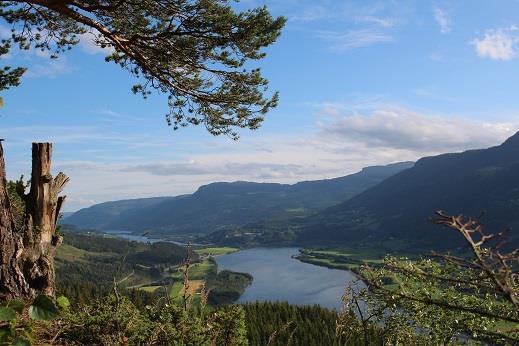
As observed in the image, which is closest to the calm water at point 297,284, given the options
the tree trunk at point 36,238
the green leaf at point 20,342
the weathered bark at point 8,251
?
the tree trunk at point 36,238

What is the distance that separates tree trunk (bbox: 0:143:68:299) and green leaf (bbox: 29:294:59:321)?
32.4 ft

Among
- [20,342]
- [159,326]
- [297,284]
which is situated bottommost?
[297,284]

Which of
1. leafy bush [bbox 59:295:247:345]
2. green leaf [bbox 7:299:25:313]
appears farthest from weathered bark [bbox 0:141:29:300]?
green leaf [bbox 7:299:25:313]

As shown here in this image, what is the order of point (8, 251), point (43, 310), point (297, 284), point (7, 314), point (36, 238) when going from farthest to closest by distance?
point (297, 284) → point (36, 238) → point (8, 251) → point (43, 310) → point (7, 314)

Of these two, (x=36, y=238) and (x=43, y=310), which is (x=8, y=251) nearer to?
(x=36, y=238)

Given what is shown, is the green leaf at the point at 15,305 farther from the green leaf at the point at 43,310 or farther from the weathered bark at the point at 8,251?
the weathered bark at the point at 8,251

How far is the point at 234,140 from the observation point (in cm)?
1606

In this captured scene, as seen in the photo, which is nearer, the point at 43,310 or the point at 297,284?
the point at 43,310

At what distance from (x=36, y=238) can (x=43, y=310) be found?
41.7ft

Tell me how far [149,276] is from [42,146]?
18294cm

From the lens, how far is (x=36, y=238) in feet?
47.3

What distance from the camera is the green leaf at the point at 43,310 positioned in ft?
9.80

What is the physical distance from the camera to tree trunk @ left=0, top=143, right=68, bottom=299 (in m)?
11.9

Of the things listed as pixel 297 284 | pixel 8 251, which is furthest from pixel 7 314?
pixel 297 284
